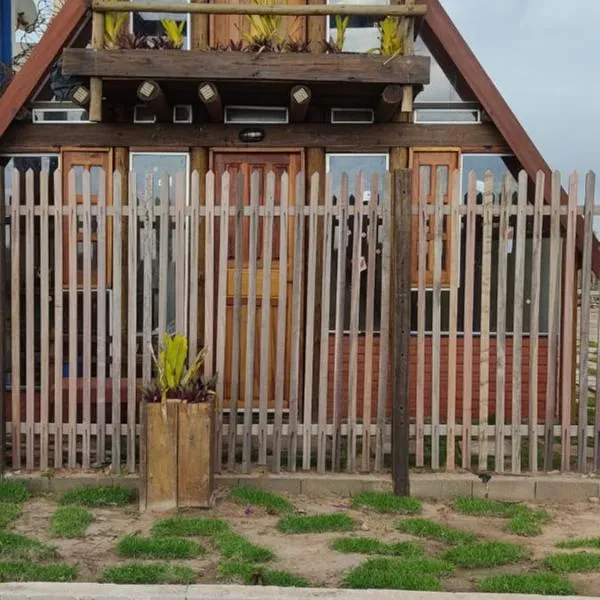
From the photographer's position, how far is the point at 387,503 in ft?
19.1

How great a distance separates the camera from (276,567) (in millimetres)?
4594

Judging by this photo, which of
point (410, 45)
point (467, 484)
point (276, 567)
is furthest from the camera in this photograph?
point (410, 45)

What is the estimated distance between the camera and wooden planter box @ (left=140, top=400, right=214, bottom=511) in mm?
5562

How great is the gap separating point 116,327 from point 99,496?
132cm

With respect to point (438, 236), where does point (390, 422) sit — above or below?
below

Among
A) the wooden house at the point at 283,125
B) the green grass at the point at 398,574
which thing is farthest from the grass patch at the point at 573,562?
the wooden house at the point at 283,125

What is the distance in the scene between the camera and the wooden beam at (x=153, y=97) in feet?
24.1

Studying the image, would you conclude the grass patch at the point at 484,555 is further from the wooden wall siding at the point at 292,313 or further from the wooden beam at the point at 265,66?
the wooden beam at the point at 265,66

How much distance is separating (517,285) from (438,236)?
0.75 m

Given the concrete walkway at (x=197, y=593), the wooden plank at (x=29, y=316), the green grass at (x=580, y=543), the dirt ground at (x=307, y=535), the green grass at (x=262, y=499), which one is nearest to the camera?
the concrete walkway at (x=197, y=593)

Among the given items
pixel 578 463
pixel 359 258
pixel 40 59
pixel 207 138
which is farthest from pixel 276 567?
pixel 40 59

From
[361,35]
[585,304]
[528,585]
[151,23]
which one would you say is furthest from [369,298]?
[151,23]

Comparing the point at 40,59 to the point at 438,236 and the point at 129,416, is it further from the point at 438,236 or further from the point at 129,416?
the point at 438,236

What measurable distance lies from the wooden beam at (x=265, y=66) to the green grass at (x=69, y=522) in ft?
13.0
